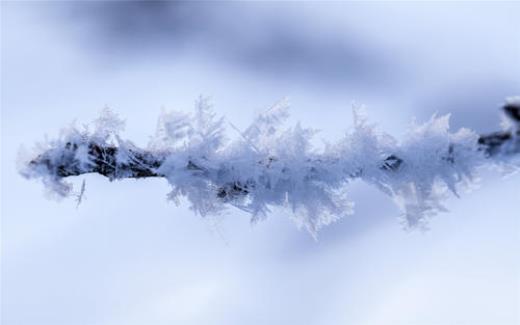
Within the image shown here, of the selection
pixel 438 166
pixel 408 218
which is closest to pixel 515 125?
pixel 438 166

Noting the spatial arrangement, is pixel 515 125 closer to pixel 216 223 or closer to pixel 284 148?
pixel 284 148

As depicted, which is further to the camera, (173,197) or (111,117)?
(111,117)

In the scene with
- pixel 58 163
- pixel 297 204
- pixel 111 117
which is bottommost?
pixel 297 204

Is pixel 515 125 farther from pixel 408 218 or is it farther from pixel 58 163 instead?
pixel 58 163

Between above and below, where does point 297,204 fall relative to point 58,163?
below

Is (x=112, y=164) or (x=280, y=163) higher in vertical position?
(x=112, y=164)

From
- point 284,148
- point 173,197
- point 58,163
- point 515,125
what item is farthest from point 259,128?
point 515,125

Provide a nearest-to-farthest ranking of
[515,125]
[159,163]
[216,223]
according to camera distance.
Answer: [515,125] < [159,163] < [216,223]

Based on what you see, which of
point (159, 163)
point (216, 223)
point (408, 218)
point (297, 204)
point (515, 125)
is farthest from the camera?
point (216, 223)
